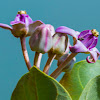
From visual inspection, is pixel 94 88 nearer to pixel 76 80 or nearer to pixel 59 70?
pixel 59 70

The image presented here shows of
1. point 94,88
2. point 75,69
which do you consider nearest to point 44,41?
point 94,88

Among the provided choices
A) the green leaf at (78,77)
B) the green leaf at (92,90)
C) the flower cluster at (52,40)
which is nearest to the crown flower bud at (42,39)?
the flower cluster at (52,40)

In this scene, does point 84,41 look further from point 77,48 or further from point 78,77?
point 78,77

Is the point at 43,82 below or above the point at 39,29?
below

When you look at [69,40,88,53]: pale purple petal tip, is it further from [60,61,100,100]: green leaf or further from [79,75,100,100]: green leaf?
[60,61,100,100]: green leaf

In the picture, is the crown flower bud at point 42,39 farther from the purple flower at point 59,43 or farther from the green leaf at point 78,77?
the green leaf at point 78,77

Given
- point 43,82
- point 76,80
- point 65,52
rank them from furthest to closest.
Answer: point 76,80 < point 65,52 < point 43,82
